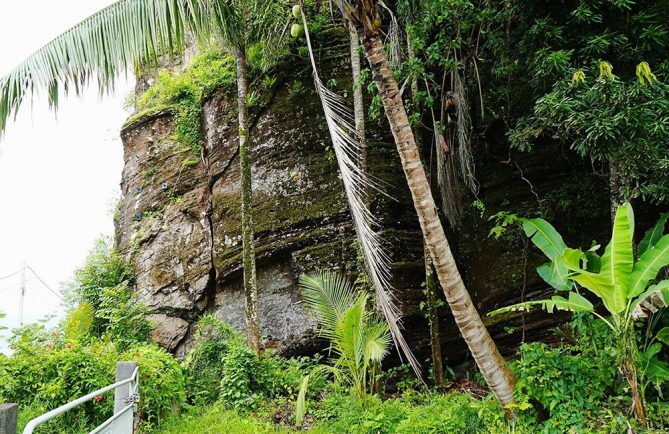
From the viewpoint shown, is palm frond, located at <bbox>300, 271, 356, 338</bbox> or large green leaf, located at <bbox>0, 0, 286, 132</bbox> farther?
palm frond, located at <bbox>300, 271, 356, 338</bbox>

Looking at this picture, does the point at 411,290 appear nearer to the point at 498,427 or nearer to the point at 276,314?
the point at 276,314

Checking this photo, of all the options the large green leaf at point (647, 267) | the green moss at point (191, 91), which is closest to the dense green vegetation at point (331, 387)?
the large green leaf at point (647, 267)

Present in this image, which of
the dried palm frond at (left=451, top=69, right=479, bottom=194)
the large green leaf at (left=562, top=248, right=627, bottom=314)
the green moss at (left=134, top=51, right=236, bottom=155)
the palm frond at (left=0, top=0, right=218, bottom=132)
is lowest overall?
the large green leaf at (left=562, top=248, right=627, bottom=314)

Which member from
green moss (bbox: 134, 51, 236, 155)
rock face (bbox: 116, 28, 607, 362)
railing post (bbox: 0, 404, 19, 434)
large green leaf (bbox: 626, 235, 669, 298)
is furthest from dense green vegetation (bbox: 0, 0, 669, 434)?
railing post (bbox: 0, 404, 19, 434)

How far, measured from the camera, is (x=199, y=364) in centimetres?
698

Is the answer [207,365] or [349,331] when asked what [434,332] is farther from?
[207,365]

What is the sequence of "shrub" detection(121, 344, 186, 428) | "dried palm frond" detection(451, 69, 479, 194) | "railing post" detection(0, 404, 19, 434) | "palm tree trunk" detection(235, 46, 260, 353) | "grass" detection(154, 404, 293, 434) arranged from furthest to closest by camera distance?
"palm tree trunk" detection(235, 46, 260, 353) < "dried palm frond" detection(451, 69, 479, 194) < "shrub" detection(121, 344, 186, 428) < "grass" detection(154, 404, 293, 434) < "railing post" detection(0, 404, 19, 434)

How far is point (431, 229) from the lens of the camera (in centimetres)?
434

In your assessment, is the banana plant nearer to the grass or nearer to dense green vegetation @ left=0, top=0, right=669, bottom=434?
dense green vegetation @ left=0, top=0, right=669, bottom=434

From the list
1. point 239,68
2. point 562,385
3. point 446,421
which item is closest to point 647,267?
point 562,385

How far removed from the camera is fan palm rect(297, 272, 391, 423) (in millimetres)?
5477

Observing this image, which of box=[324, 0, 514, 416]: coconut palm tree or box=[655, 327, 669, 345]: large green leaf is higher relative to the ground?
box=[324, 0, 514, 416]: coconut palm tree

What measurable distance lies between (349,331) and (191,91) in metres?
7.30

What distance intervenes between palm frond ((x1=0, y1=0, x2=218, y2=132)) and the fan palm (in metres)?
3.62
